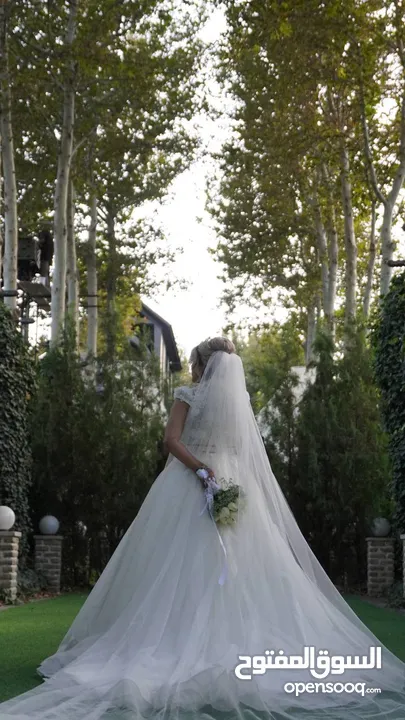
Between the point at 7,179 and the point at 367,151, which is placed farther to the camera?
the point at 367,151

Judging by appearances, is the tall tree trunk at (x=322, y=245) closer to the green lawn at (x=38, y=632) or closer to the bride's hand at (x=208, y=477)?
the green lawn at (x=38, y=632)

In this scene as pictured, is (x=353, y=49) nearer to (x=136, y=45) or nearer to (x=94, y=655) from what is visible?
(x=136, y=45)

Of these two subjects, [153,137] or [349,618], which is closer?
[349,618]

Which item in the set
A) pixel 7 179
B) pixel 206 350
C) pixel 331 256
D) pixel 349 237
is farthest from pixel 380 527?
pixel 331 256

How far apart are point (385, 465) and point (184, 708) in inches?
423

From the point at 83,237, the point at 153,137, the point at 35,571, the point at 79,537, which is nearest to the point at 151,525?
the point at 35,571

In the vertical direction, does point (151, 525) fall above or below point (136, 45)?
below

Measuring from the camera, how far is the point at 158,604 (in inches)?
210

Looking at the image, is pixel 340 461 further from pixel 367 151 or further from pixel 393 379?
pixel 367 151

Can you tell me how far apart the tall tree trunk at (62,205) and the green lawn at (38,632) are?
17.1 feet

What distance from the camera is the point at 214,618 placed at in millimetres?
5129

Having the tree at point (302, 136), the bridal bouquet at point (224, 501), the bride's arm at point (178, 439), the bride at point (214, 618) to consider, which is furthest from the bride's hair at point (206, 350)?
the tree at point (302, 136)

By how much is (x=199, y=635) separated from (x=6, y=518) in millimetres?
7065

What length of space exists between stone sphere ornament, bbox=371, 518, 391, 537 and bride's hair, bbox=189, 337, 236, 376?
8.61 meters
